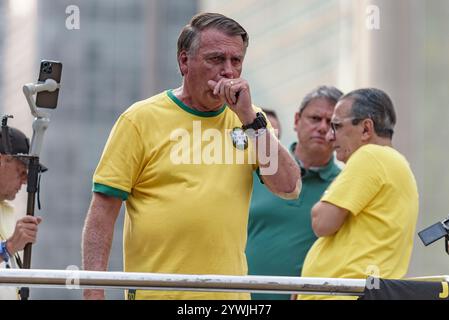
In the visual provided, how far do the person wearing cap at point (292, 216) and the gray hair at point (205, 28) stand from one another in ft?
5.35

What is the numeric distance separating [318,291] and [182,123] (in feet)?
3.44

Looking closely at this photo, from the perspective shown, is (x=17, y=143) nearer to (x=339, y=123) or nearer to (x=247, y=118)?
(x=247, y=118)

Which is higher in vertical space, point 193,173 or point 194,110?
point 194,110

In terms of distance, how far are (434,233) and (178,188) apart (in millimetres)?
990

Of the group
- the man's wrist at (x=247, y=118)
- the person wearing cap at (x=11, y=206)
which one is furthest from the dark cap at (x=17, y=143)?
the man's wrist at (x=247, y=118)

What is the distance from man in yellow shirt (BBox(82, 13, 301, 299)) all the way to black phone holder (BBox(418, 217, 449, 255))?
0.60 metres

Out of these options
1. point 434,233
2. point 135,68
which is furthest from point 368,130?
point 135,68

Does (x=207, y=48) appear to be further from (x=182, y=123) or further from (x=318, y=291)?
(x=318, y=291)

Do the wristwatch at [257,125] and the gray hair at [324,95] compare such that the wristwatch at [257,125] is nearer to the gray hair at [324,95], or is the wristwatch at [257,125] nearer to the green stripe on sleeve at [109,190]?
the green stripe on sleeve at [109,190]

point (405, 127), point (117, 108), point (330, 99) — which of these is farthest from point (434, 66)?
point (330, 99)

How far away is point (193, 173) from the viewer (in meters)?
5.18

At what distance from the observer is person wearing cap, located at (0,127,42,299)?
224 inches

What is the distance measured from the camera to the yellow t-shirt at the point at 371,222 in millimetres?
5812

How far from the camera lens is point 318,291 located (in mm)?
4555
